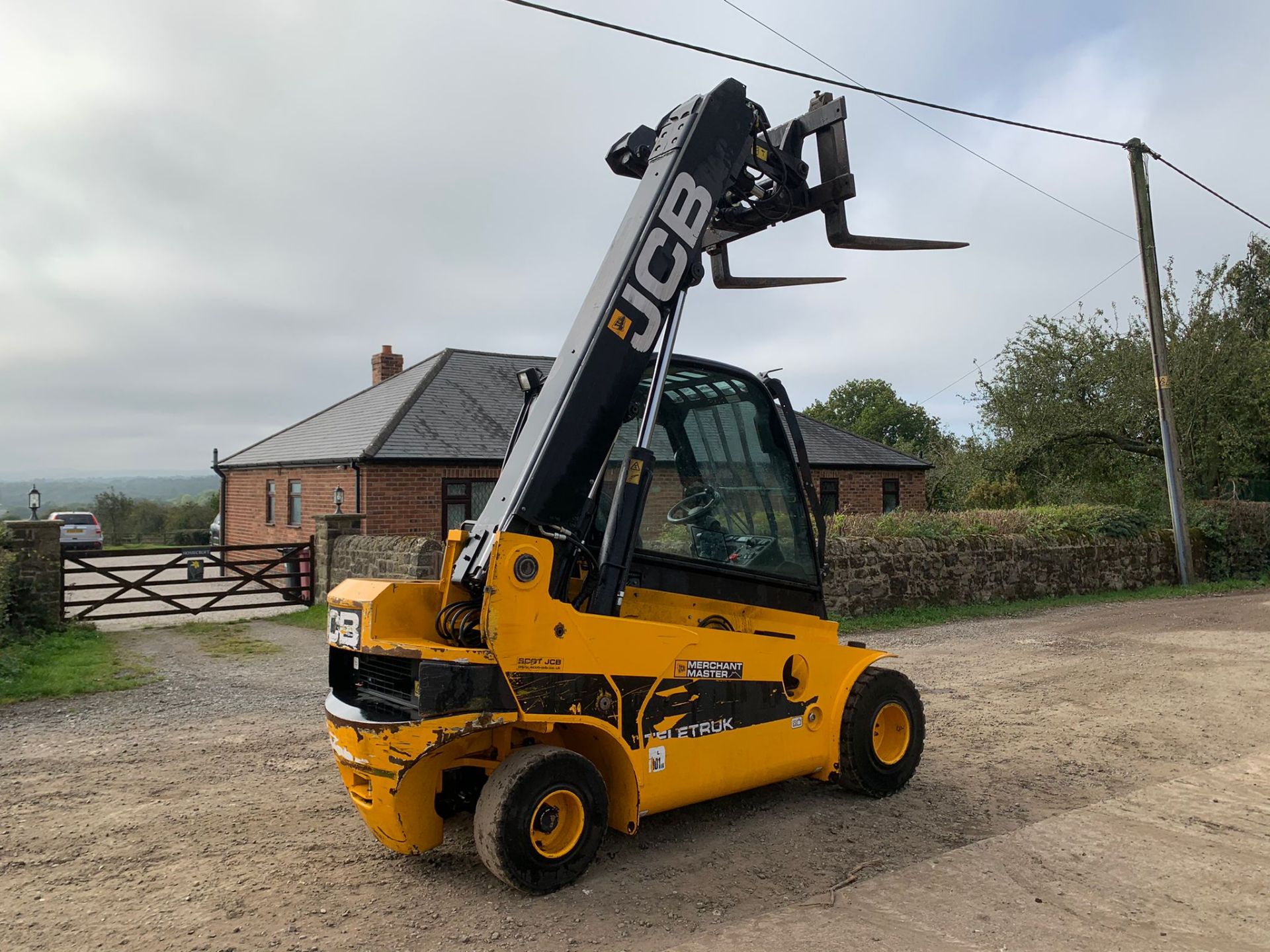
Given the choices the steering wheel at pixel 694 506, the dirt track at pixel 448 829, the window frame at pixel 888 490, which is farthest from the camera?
the window frame at pixel 888 490

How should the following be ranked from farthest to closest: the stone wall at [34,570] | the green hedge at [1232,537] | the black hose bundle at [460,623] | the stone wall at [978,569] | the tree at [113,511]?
the tree at [113,511] < the green hedge at [1232,537] < the stone wall at [978,569] < the stone wall at [34,570] < the black hose bundle at [460,623]

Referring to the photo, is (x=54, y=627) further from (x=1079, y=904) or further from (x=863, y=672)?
(x=1079, y=904)

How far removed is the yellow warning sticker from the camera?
14.0 feet

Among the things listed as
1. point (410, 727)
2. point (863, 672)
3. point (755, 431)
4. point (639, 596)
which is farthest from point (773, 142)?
point (410, 727)

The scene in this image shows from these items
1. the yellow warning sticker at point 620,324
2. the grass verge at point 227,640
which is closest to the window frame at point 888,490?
the grass verge at point 227,640

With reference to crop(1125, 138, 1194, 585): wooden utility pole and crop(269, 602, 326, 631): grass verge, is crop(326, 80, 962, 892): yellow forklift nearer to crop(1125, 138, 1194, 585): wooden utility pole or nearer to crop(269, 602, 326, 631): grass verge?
crop(269, 602, 326, 631): grass verge

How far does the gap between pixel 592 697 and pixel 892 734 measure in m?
2.41

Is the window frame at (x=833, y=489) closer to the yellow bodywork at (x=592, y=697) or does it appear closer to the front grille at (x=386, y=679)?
the yellow bodywork at (x=592, y=697)

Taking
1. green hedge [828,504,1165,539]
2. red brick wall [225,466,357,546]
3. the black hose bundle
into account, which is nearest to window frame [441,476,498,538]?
red brick wall [225,466,357,546]

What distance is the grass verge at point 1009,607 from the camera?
13227 mm

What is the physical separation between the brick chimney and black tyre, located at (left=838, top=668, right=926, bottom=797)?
72.5ft

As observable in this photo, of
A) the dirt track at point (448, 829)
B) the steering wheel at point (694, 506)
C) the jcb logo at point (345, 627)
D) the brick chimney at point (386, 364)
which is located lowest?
the dirt track at point (448, 829)

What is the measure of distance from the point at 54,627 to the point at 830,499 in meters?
18.2

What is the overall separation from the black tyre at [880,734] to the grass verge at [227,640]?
8279 mm
